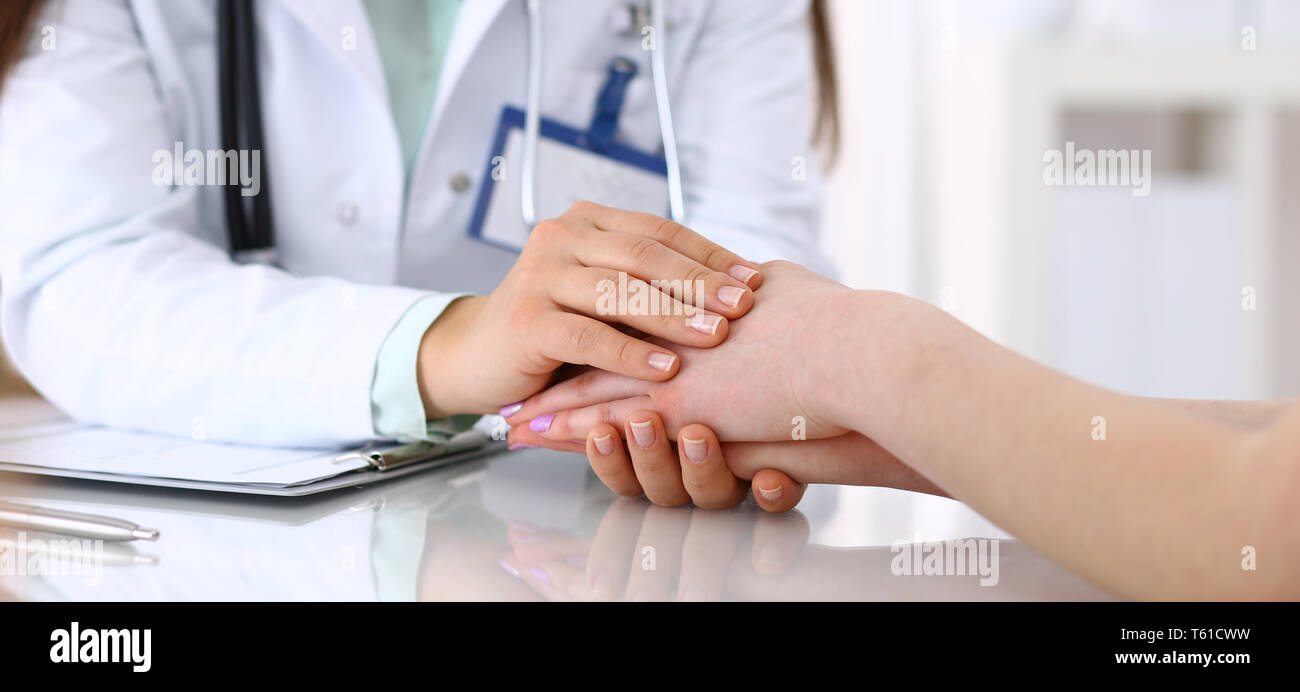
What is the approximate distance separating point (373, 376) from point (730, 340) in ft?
0.78

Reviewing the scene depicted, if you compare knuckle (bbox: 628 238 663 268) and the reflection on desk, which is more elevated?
knuckle (bbox: 628 238 663 268)

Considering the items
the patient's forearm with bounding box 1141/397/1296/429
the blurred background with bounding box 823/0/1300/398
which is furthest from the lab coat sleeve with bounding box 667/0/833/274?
the blurred background with bounding box 823/0/1300/398

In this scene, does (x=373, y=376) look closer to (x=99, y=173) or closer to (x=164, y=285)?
(x=164, y=285)

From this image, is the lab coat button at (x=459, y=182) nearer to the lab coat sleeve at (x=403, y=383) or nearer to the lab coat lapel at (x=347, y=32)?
the lab coat lapel at (x=347, y=32)

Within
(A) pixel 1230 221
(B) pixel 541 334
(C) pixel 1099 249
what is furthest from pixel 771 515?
(A) pixel 1230 221

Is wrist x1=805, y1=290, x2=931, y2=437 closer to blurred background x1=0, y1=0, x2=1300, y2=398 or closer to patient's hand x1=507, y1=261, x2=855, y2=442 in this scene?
patient's hand x1=507, y1=261, x2=855, y2=442

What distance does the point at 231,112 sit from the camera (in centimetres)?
85

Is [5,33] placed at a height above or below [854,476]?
above

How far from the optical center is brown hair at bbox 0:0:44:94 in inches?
28.7

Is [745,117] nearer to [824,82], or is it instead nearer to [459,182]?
[824,82]

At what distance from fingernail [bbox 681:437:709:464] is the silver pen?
253 mm

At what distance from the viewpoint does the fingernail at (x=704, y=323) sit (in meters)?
0.53

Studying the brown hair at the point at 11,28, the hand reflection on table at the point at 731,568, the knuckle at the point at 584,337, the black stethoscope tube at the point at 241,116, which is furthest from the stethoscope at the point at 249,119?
the hand reflection on table at the point at 731,568
